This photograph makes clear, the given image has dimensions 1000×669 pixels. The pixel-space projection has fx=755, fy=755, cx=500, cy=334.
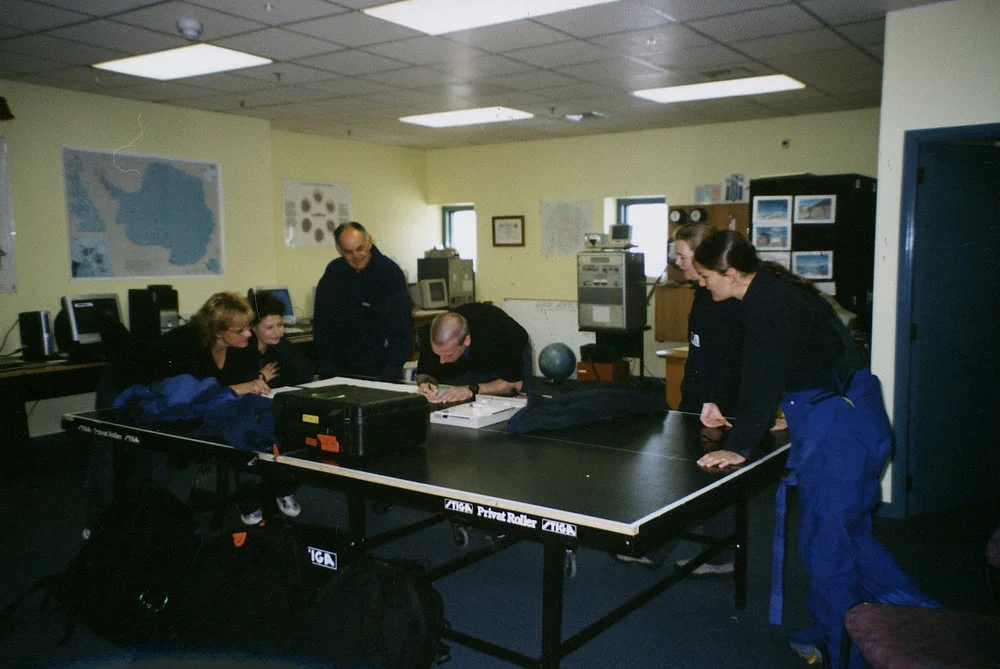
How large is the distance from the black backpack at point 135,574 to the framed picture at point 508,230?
5.98 meters

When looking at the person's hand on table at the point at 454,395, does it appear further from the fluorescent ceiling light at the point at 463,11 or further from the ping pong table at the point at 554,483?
the fluorescent ceiling light at the point at 463,11

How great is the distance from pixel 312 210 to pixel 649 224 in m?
3.42

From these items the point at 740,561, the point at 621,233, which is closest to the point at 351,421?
the point at 740,561

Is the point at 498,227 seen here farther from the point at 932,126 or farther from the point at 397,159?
the point at 932,126

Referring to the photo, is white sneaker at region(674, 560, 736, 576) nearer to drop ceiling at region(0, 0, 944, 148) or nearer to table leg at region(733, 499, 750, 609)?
table leg at region(733, 499, 750, 609)

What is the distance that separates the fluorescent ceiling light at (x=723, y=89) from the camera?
5324 millimetres

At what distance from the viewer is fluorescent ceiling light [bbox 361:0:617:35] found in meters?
3.65

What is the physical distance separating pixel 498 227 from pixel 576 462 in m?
6.45

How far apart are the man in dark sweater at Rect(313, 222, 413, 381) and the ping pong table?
1419 mm

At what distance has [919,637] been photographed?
1717mm

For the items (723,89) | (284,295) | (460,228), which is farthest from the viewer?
(460,228)

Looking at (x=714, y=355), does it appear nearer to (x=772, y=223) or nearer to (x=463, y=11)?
(x=463, y=11)

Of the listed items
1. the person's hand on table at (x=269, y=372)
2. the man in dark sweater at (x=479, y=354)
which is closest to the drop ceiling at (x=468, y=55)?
the man in dark sweater at (x=479, y=354)

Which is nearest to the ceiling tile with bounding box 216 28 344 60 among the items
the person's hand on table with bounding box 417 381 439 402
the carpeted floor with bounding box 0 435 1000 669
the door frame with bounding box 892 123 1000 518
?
the person's hand on table with bounding box 417 381 439 402
